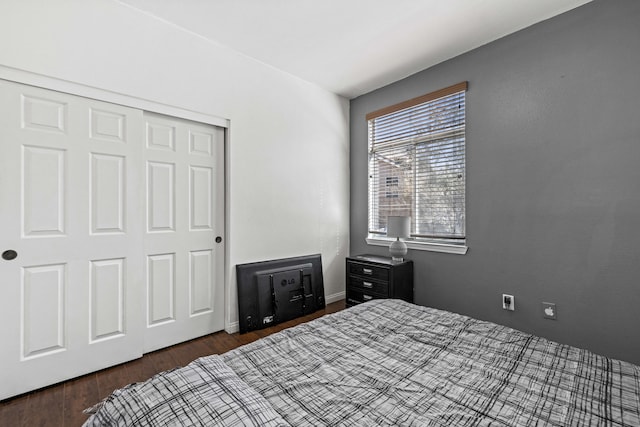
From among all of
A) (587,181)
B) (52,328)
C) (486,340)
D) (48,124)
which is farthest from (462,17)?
(52,328)

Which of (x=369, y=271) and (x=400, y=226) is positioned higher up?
(x=400, y=226)

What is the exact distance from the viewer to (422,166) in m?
3.15

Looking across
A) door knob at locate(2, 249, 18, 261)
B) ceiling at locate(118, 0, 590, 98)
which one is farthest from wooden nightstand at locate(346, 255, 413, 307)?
door knob at locate(2, 249, 18, 261)

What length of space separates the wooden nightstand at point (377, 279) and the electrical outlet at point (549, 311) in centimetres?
114

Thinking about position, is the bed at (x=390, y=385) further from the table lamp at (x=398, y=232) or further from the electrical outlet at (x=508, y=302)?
the table lamp at (x=398, y=232)

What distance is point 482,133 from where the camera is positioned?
267 centimetres

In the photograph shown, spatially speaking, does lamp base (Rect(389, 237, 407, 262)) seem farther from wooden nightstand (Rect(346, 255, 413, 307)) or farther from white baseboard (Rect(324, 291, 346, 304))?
white baseboard (Rect(324, 291, 346, 304))

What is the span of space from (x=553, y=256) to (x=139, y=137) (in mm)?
3316

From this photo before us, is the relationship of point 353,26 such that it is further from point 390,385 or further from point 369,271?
point 390,385

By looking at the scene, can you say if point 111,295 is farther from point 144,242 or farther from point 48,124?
point 48,124

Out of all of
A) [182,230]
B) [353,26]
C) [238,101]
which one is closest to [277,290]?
[182,230]

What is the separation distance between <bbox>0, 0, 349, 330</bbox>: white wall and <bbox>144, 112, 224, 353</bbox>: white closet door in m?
0.14

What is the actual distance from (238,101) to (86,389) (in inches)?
98.1

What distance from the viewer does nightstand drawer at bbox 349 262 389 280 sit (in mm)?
3018
